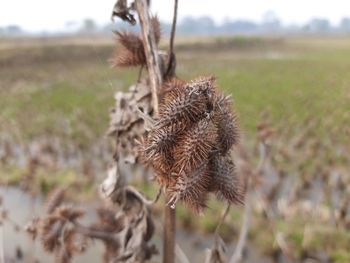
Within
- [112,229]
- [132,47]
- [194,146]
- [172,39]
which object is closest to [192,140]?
[194,146]

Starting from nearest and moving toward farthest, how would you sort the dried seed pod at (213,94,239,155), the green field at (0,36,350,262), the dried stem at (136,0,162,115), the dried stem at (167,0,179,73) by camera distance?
the dried seed pod at (213,94,239,155) → the dried stem at (167,0,179,73) → the dried stem at (136,0,162,115) → the green field at (0,36,350,262)

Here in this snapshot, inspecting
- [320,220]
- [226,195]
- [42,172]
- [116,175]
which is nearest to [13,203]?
[42,172]

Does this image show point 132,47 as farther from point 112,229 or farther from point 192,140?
point 112,229

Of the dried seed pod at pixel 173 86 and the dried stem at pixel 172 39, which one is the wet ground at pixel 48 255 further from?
the dried seed pod at pixel 173 86

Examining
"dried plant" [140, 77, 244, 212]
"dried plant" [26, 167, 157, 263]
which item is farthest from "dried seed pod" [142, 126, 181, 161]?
"dried plant" [26, 167, 157, 263]

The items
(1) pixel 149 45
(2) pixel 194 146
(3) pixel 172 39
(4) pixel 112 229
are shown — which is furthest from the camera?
(4) pixel 112 229

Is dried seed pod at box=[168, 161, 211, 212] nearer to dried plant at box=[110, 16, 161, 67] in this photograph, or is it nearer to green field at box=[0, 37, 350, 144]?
dried plant at box=[110, 16, 161, 67]

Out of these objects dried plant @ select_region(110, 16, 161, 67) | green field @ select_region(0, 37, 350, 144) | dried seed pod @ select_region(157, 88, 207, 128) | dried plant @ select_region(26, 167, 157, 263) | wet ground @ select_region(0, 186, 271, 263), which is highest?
dried plant @ select_region(110, 16, 161, 67)

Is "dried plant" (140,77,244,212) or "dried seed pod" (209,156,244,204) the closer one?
"dried plant" (140,77,244,212)
